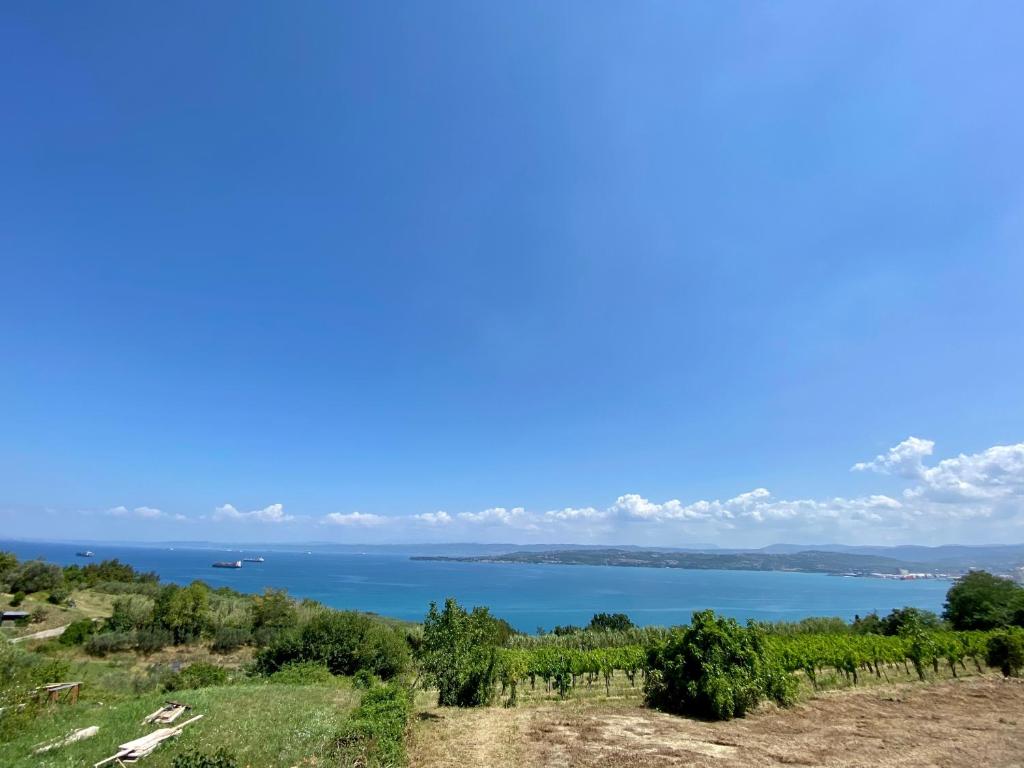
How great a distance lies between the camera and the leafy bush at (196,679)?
2305 cm

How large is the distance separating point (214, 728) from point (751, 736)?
15.1m

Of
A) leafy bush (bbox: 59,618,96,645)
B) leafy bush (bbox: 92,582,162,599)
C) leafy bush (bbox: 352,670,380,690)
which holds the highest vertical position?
leafy bush (bbox: 352,670,380,690)

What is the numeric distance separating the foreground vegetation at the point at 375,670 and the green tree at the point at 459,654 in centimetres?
7

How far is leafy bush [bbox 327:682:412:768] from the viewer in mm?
10469

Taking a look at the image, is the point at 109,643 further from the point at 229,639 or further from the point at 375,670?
the point at 375,670

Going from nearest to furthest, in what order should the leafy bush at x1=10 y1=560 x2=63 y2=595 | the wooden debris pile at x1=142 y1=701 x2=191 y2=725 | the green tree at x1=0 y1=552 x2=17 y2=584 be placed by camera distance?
the wooden debris pile at x1=142 y1=701 x2=191 y2=725, the green tree at x1=0 y1=552 x2=17 y2=584, the leafy bush at x1=10 y1=560 x2=63 y2=595

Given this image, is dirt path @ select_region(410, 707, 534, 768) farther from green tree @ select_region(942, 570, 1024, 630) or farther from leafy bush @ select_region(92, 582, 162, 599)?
leafy bush @ select_region(92, 582, 162, 599)

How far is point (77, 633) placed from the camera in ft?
121

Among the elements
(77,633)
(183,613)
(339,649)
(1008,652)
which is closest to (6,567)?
(77,633)

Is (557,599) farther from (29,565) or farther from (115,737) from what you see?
(115,737)

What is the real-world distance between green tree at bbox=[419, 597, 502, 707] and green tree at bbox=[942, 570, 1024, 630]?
37263 mm

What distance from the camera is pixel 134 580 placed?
71.4 metres

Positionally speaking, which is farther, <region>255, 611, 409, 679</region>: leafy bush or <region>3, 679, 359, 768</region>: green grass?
<region>255, 611, 409, 679</region>: leafy bush

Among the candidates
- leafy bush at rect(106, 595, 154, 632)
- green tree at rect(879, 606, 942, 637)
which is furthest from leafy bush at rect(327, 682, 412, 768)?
leafy bush at rect(106, 595, 154, 632)
